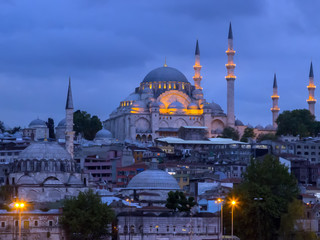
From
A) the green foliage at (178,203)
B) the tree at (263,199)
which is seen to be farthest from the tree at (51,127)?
the green foliage at (178,203)

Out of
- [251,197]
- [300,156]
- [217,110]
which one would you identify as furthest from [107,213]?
[217,110]

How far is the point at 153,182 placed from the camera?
7506 centimetres

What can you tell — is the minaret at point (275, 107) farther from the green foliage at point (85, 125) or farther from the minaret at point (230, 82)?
the green foliage at point (85, 125)

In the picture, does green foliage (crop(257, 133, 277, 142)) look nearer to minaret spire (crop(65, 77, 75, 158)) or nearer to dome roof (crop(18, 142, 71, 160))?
minaret spire (crop(65, 77, 75, 158))

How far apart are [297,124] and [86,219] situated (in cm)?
6770

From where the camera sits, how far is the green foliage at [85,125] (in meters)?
129

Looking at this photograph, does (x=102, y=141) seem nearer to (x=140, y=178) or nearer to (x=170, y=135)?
(x=170, y=135)

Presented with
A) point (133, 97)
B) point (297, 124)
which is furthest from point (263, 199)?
point (133, 97)

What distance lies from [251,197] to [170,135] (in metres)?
56.6

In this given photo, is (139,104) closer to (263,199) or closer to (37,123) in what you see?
(37,123)

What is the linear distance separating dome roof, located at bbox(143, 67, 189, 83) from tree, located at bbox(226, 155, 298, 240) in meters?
61.9

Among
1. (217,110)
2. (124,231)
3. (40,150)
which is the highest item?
(217,110)

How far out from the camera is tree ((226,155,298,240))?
64.6 m

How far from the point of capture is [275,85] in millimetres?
136250
